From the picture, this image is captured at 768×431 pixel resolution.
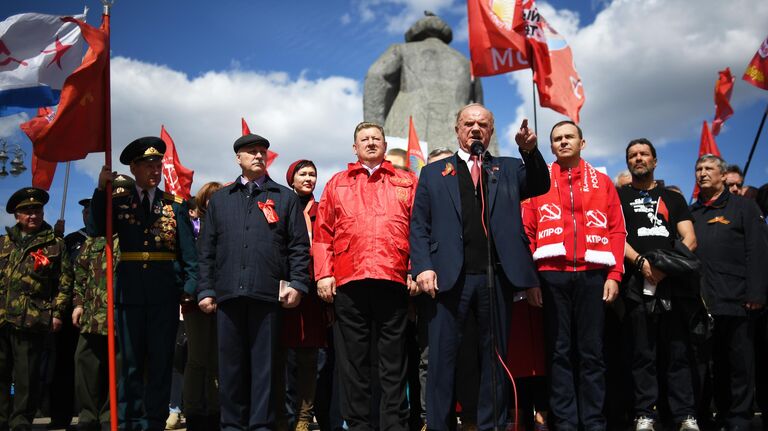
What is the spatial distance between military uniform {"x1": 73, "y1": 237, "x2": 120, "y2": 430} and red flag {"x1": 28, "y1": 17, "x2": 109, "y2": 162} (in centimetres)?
99

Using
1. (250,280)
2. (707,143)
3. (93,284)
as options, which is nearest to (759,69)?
(707,143)

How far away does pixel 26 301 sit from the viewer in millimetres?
5945

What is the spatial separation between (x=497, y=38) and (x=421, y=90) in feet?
22.2

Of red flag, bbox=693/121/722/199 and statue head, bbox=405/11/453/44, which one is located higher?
statue head, bbox=405/11/453/44

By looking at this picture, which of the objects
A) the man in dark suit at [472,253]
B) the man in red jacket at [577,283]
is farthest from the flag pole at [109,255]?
the man in red jacket at [577,283]

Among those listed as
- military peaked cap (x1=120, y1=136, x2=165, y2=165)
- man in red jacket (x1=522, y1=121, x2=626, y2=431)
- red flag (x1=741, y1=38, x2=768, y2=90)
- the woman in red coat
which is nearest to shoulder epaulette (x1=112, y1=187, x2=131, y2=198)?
military peaked cap (x1=120, y1=136, x2=165, y2=165)

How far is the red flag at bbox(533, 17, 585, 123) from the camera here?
845 centimetres

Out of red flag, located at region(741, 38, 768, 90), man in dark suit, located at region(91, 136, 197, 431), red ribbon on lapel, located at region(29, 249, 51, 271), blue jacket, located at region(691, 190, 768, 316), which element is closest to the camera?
man in dark suit, located at region(91, 136, 197, 431)

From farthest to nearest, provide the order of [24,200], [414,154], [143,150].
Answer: [414,154] < [24,200] < [143,150]

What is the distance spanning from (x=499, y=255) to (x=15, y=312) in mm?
4661

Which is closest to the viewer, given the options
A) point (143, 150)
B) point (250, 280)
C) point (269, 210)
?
point (250, 280)

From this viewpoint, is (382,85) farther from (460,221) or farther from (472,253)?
(472,253)

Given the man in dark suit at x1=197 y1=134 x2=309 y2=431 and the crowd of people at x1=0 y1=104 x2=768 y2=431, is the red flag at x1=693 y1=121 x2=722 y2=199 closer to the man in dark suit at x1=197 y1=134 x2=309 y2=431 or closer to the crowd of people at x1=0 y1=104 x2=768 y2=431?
the crowd of people at x1=0 y1=104 x2=768 y2=431

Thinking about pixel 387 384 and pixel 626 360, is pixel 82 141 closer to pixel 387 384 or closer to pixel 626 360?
pixel 387 384
